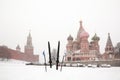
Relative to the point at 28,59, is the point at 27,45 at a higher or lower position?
higher

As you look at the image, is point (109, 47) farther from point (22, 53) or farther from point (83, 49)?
point (22, 53)

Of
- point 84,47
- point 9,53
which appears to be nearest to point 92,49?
point 84,47

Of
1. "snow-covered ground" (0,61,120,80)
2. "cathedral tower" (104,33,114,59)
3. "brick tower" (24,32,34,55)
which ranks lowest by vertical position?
"snow-covered ground" (0,61,120,80)

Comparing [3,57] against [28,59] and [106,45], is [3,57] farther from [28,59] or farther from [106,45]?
[106,45]

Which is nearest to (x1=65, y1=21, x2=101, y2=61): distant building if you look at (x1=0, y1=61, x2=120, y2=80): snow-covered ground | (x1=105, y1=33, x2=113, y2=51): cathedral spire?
(x1=105, y1=33, x2=113, y2=51): cathedral spire

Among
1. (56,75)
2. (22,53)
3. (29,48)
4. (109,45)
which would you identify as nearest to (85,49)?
(109,45)

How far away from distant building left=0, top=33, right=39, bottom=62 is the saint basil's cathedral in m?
14.5

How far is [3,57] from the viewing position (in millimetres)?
49469

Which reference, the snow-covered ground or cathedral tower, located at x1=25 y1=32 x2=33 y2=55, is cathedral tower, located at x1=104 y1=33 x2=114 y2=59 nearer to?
the snow-covered ground

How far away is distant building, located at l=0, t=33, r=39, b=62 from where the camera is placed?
49.9 metres

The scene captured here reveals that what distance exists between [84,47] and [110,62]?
8861mm

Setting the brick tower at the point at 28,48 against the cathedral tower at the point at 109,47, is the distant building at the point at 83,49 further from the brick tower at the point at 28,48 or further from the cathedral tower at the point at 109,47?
the brick tower at the point at 28,48

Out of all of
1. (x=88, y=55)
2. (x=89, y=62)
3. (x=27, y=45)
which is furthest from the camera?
(x=27, y=45)

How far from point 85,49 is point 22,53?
2324cm
